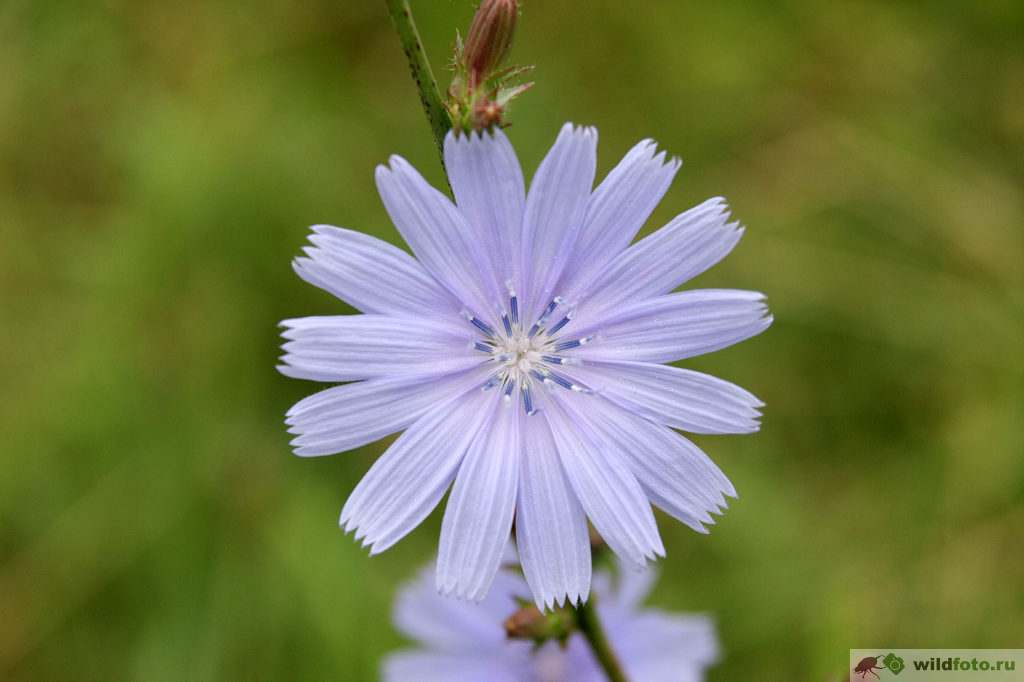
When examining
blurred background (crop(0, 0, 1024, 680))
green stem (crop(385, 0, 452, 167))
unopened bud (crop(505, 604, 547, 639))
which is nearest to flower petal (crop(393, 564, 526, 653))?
unopened bud (crop(505, 604, 547, 639))

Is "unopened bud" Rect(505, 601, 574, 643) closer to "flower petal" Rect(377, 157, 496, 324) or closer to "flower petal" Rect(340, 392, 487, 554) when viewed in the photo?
"flower petal" Rect(340, 392, 487, 554)

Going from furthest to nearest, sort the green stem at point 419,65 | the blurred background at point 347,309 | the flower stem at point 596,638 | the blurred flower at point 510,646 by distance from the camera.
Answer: the blurred background at point 347,309 → the blurred flower at point 510,646 → the flower stem at point 596,638 → the green stem at point 419,65

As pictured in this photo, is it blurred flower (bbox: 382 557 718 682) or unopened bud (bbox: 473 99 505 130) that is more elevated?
unopened bud (bbox: 473 99 505 130)

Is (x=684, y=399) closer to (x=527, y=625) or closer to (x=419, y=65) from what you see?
(x=527, y=625)

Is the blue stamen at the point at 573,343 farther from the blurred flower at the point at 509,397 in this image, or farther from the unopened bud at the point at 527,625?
the unopened bud at the point at 527,625

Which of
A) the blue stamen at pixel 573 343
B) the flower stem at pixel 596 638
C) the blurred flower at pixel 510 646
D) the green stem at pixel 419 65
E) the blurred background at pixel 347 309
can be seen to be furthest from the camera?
the blurred background at pixel 347 309

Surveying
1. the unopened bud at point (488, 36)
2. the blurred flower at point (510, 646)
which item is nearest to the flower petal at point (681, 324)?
the unopened bud at point (488, 36)
